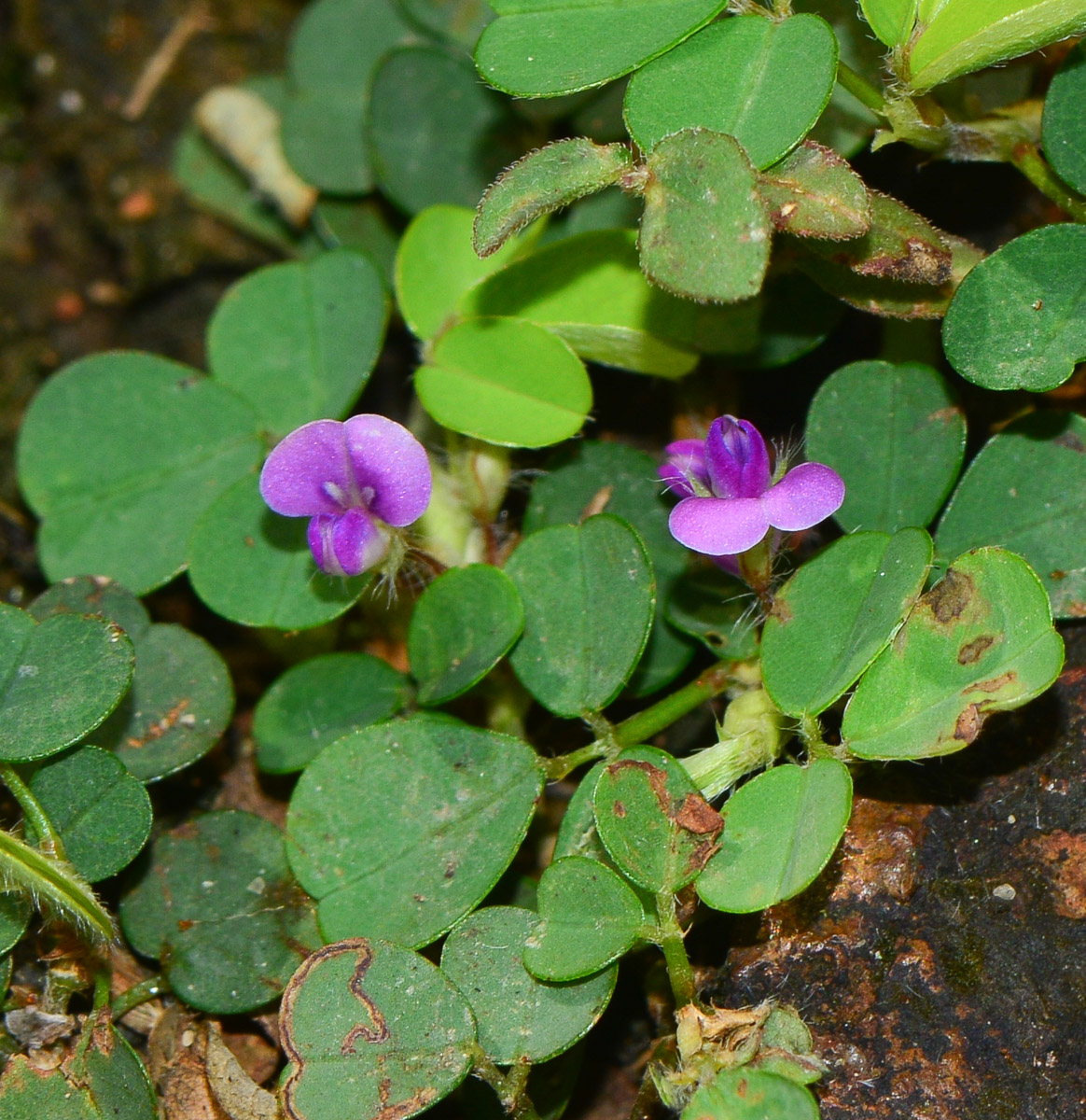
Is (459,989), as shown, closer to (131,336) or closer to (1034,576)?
(1034,576)

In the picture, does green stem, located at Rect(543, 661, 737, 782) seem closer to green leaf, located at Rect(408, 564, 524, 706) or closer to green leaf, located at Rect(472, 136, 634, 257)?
green leaf, located at Rect(408, 564, 524, 706)

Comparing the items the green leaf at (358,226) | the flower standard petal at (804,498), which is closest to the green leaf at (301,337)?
the green leaf at (358,226)

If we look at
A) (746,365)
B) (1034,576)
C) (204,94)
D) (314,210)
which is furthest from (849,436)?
(204,94)

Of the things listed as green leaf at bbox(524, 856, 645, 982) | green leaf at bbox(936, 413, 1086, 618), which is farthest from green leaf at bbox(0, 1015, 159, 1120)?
green leaf at bbox(936, 413, 1086, 618)

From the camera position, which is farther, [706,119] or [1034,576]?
[706,119]

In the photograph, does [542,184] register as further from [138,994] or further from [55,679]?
[138,994]

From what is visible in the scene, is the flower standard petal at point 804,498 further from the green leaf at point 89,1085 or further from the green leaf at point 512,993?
the green leaf at point 89,1085

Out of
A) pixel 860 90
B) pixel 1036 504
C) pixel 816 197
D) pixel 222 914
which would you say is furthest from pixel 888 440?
pixel 222 914
